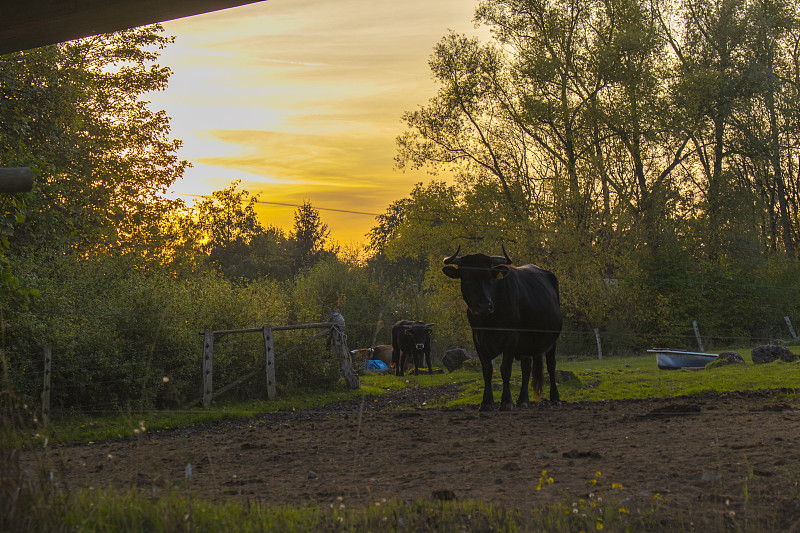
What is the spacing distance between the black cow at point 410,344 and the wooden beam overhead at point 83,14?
23252mm

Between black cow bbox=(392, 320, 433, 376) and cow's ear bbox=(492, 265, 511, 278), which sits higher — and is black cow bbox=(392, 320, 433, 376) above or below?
below

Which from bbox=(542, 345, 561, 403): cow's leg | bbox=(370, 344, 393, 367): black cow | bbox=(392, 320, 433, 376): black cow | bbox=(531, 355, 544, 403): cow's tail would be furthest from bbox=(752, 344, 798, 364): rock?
bbox=(370, 344, 393, 367): black cow

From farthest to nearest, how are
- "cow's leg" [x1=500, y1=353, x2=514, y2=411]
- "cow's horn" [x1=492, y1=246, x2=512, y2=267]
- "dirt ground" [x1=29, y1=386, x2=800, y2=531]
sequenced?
"cow's horn" [x1=492, y1=246, x2=512, y2=267]
"cow's leg" [x1=500, y1=353, x2=514, y2=411]
"dirt ground" [x1=29, y1=386, x2=800, y2=531]

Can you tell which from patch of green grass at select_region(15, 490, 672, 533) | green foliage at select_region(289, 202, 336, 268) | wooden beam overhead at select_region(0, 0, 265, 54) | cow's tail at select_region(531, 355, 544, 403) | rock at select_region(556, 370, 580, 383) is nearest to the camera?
wooden beam overhead at select_region(0, 0, 265, 54)

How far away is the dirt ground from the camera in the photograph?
5.36 meters

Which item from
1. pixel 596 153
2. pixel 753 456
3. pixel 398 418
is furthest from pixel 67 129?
pixel 596 153

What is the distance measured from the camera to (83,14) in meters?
4.16

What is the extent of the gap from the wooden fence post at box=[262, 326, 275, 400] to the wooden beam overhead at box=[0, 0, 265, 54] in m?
12.2

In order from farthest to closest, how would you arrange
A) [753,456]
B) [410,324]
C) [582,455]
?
1. [410,324]
2. [582,455]
3. [753,456]

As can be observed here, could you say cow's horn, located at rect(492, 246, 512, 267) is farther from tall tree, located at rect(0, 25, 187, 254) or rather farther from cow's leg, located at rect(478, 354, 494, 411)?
tall tree, located at rect(0, 25, 187, 254)

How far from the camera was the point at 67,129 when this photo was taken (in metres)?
20.1

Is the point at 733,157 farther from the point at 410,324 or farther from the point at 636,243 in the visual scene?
the point at 410,324

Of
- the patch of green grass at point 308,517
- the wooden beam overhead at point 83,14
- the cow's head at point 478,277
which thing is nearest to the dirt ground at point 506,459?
the patch of green grass at point 308,517

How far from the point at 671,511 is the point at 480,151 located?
32.5 m
